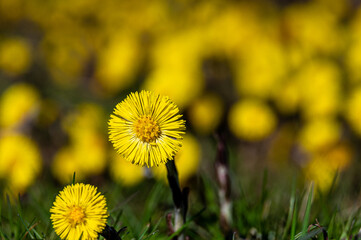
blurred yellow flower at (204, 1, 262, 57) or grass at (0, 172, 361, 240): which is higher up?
blurred yellow flower at (204, 1, 262, 57)

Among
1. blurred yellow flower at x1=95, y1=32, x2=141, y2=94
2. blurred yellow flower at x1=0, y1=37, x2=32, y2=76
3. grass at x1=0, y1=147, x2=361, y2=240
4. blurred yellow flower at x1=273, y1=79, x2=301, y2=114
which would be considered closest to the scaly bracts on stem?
grass at x1=0, y1=147, x2=361, y2=240

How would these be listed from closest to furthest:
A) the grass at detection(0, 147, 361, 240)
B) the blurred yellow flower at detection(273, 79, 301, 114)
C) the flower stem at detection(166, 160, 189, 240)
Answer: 1. the flower stem at detection(166, 160, 189, 240)
2. the grass at detection(0, 147, 361, 240)
3. the blurred yellow flower at detection(273, 79, 301, 114)

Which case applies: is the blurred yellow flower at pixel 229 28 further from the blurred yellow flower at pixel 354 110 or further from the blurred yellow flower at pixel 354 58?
the blurred yellow flower at pixel 354 110

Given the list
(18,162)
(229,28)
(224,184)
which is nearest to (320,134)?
(224,184)

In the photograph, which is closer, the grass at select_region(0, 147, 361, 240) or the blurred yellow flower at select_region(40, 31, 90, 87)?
the grass at select_region(0, 147, 361, 240)

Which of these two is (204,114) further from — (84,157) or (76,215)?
(76,215)

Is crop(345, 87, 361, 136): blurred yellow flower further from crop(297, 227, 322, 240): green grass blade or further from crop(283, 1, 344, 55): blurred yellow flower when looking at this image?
crop(297, 227, 322, 240): green grass blade

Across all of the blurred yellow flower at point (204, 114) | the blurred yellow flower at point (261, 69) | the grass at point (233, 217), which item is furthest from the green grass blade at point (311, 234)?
the blurred yellow flower at point (261, 69)
